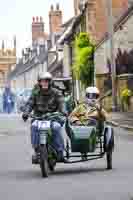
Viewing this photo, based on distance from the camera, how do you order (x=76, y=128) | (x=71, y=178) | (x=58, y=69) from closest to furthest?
(x=71, y=178), (x=76, y=128), (x=58, y=69)

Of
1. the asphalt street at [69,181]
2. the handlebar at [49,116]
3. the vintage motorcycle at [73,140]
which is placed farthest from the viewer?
the handlebar at [49,116]

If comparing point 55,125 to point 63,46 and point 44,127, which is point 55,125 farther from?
point 63,46

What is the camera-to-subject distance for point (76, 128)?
47.2 feet

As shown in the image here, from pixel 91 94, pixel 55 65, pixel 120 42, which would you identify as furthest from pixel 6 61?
pixel 91 94

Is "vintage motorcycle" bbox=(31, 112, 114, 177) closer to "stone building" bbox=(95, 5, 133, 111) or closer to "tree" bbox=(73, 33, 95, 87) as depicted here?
"stone building" bbox=(95, 5, 133, 111)

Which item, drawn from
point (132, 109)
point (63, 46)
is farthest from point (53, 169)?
point (63, 46)

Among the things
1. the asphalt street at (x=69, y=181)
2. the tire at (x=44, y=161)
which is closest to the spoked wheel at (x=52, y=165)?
the asphalt street at (x=69, y=181)

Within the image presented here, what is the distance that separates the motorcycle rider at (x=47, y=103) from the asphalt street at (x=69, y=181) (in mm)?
578

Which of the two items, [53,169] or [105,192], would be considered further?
[53,169]

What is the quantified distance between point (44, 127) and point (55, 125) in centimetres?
30

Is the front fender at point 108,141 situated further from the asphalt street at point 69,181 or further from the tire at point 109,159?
the asphalt street at point 69,181

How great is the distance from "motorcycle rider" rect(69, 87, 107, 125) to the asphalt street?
0.90 m

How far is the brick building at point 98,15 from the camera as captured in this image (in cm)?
6850

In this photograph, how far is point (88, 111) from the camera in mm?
14812
